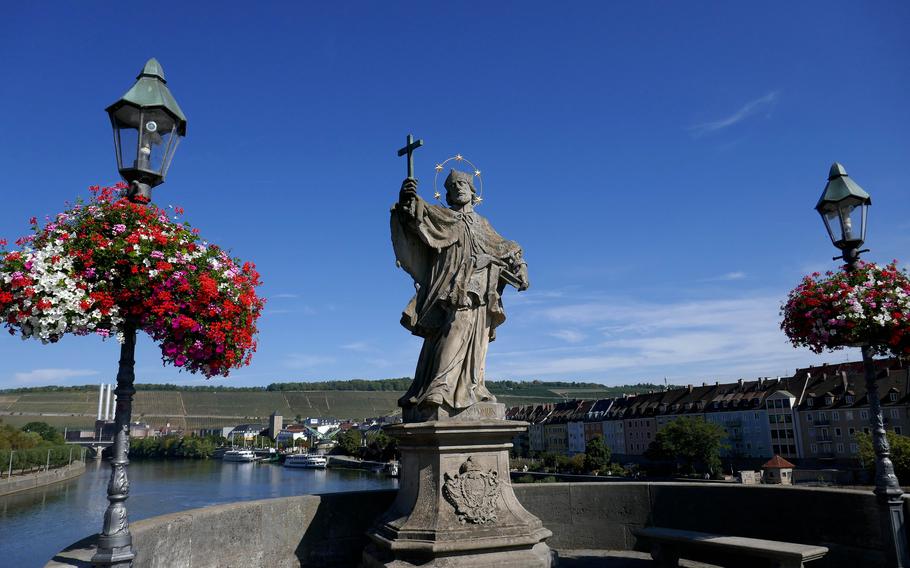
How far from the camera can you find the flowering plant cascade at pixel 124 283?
14.9ft

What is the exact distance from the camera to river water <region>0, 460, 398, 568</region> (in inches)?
1549

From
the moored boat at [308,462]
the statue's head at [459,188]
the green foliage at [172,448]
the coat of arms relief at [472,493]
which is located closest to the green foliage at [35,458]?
the moored boat at [308,462]

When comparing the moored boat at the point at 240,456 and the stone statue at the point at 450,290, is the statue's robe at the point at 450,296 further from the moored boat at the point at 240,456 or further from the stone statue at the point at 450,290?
the moored boat at the point at 240,456

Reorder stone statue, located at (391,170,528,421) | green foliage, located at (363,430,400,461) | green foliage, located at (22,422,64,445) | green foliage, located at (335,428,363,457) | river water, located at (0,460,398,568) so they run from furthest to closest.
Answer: green foliage, located at (335,428,363,457), green foliage, located at (22,422,64,445), green foliage, located at (363,430,400,461), river water, located at (0,460,398,568), stone statue, located at (391,170,528,421)

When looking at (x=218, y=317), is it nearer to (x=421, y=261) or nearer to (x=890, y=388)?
(x=421, y=261)

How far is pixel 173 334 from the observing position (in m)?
5.16

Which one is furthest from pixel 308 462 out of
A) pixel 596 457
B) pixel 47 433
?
pixel 596 457

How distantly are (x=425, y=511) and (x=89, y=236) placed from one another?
3799mm

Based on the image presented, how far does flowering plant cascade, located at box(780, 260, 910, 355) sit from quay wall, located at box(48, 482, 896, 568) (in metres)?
1.66

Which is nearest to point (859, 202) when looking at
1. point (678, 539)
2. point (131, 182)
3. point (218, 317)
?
point (678, 539)

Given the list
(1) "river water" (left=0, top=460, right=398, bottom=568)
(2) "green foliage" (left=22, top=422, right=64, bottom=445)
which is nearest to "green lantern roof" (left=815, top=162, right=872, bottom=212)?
(1) "river water" (left=0, top=460, right=398, bottom=568)

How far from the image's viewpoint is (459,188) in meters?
7.32

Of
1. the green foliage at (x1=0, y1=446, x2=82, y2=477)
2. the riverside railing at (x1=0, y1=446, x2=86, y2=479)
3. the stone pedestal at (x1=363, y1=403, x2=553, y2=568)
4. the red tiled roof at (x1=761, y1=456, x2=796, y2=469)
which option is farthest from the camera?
the green foliage at (x1=0, y1=446, x2=82, y2=477)

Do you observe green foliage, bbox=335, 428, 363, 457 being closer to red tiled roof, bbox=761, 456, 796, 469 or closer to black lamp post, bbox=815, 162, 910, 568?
red tiled roof, bbox=761, 456, 796, 469
